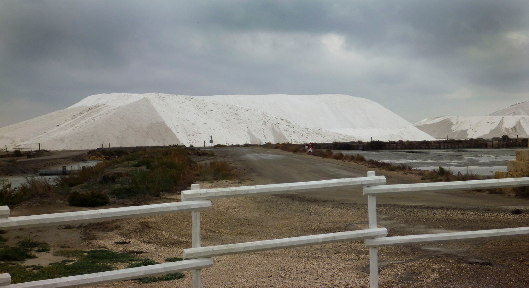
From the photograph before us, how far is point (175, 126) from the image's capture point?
99.9m

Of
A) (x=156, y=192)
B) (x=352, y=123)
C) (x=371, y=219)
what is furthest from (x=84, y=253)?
(x=352, y=123)

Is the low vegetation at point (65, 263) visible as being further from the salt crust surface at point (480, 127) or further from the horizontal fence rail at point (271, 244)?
the salt crust surface at point (480, 127)

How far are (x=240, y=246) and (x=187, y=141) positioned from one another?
90674mm

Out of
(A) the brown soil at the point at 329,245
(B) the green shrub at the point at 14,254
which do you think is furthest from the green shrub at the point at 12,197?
(B) the green shrub at the point at 14,254

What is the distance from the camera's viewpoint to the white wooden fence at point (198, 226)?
4.07m

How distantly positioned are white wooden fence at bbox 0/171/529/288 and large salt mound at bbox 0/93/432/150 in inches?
3420

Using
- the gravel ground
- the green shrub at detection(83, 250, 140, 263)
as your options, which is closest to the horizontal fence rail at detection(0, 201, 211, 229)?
the gravel ground

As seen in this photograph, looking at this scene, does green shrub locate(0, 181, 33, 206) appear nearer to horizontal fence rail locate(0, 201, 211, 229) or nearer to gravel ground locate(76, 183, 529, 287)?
gravel ground locate(76, 183, 529, 287)

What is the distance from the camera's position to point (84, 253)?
29.3 ft

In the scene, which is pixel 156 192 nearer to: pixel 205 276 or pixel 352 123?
pixel 205 276

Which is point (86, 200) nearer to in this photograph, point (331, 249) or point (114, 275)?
point (331, 249)

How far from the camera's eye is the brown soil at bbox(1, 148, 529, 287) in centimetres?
650

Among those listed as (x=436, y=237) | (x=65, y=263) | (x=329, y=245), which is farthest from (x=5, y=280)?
(x=329, y=245)

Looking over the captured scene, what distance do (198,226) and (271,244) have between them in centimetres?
70
